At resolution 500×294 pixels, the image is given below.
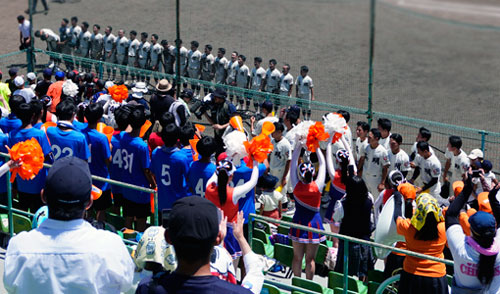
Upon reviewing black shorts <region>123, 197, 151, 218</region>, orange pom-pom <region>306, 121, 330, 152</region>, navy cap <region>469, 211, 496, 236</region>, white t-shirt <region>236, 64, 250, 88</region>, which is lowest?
black shorts <region>123, 197, 151, 218</region>

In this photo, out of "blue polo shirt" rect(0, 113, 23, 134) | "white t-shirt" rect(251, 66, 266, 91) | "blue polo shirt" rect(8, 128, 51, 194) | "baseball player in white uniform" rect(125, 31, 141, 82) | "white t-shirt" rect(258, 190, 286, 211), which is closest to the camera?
"blue polo shirt" rect(8, 128, 51, 194)

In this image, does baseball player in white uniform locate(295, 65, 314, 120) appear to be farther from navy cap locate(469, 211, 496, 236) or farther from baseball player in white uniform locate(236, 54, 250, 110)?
navy cap locate(469, 211, 496, 236)

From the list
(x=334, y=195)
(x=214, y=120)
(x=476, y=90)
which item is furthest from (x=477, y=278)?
(x=476, y=90)

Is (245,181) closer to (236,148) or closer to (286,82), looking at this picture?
(236,148)

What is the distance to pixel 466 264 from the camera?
5422 millimetres

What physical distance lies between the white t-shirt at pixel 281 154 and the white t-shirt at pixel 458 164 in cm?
232

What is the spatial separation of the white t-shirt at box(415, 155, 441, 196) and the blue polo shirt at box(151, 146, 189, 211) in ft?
12.2

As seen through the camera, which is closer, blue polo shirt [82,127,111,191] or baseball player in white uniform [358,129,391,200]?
blue polo shirt [82,127,111,191]

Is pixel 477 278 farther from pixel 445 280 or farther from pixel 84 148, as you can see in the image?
pixel 84 148

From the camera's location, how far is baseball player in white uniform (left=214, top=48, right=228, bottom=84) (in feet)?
54.7

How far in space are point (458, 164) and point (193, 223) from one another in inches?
296

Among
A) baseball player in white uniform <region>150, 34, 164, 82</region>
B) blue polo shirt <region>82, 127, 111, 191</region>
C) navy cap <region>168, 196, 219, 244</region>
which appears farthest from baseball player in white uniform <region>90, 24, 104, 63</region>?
navy cap <region>168, 196, 219, 244</region>

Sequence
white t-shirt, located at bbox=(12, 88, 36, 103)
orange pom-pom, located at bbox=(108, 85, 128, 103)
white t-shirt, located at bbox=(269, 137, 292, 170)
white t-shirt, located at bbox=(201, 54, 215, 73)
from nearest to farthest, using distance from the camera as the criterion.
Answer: white t-shirt, located at bbox=(269, 137, 292, 170) → orange pom-pom, located at bbox=(108, 85, 128, 103) → white t-shirt, located at bbox=(12, 88, 36, 103) → white t-shirt, located at bbox=(201, 54, 215, 73)

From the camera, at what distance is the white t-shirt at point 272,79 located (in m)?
15.8
